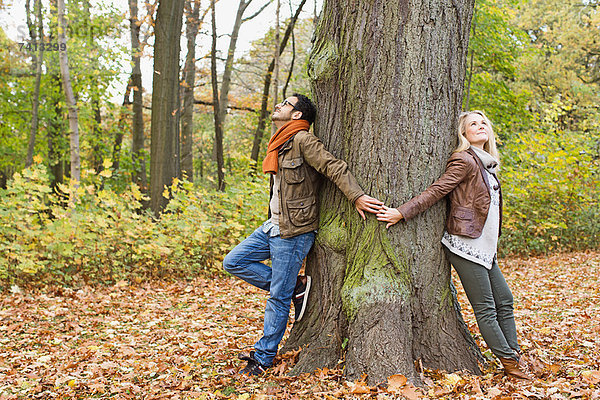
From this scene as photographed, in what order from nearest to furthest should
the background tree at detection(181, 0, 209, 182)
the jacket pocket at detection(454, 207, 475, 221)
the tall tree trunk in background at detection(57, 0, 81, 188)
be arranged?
the jacket pocket at detection(454, 207, 475, 221), the tall tree trunk in background at detection(57, 0, 81, 188), the background tree at detection(181, 0, 209, 182)

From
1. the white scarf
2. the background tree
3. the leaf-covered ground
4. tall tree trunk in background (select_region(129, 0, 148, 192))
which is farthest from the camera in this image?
the background tree

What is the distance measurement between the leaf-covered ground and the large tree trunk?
218mm

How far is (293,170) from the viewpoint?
12.1ft

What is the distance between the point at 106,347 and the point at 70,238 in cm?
316

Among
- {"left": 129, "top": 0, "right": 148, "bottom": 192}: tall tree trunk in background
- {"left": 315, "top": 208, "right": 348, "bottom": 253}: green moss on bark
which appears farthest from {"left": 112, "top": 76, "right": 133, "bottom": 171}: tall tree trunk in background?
{"left": 315, "top": 208, "right": 348, "bottom": 253}: green moss on bark

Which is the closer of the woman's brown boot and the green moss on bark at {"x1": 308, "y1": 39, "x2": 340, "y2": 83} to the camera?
the woman's brown boot

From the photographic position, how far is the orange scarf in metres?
3.73

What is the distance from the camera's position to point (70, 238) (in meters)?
7.20

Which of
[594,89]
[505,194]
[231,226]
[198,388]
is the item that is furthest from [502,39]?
[198,388]

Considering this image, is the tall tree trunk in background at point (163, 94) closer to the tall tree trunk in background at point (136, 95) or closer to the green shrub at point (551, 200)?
the tall tree trunk in background at point (136, 95)

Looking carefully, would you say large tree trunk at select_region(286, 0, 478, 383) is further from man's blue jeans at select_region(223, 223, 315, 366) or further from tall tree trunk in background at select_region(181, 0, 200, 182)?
tall tree trunk in background at select_region(181, 0, 200, 182)

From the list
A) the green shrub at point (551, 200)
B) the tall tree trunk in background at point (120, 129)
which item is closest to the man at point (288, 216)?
the green shrub at point (551, 200)

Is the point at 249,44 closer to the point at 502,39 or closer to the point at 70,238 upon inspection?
the point at 502,39

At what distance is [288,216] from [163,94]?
737 centimetres
